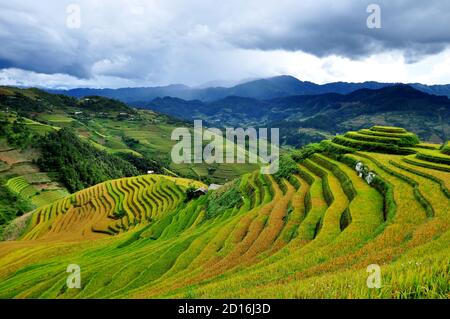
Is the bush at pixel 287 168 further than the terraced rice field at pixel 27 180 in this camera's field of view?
No

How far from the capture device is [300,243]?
17.3 m

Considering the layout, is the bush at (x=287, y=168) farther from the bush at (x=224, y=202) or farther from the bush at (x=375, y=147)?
the bush at (x=375, y=147)

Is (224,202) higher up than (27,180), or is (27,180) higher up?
(224,202)

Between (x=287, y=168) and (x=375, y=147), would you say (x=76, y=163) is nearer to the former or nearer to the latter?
(x=287, y=168)

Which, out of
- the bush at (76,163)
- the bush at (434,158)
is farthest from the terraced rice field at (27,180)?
the bush at (434,158)

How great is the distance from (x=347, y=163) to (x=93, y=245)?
28642mm

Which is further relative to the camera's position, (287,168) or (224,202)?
(287,168)

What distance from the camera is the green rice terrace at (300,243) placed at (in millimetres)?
9023

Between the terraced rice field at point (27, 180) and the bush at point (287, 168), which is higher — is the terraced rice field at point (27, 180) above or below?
below

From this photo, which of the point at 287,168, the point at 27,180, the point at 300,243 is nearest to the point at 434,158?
the point at 287,168

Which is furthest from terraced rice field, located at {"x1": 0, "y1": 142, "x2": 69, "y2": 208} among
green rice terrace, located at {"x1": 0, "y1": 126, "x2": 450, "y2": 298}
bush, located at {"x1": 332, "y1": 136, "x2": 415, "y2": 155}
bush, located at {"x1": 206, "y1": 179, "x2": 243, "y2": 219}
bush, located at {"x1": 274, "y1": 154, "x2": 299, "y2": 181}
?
bush, located at {"x1": 332, "y1": 136, "x2": 415, "y2": 155}
